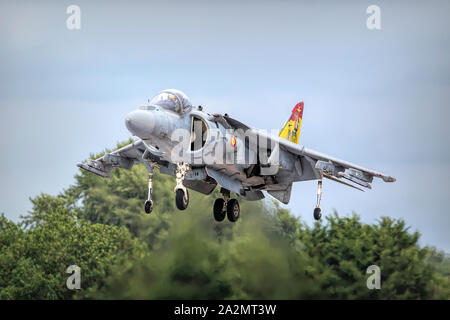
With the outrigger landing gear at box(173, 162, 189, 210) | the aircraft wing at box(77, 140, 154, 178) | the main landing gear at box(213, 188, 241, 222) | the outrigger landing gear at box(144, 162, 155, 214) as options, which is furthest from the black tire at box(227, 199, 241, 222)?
the outrigger landing gear at box(173, 162, 189, 210)

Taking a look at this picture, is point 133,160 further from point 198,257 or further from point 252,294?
point 252,294

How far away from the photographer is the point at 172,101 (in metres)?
26.5

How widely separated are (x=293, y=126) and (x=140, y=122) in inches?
320

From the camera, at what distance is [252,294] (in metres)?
29.3

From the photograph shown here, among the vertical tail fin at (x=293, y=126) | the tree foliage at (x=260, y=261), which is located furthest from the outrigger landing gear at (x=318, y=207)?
the vertical tail fin at (x=293, y=126)

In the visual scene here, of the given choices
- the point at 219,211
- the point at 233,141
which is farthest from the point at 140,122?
the point at 219,211

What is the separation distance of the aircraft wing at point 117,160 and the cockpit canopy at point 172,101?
3.62 m

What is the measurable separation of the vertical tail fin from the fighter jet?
2.38 m

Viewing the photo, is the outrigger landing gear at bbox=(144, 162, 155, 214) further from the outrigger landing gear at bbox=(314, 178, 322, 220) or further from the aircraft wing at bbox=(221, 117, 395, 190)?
the outrigger landing gear at bbox=(314, 178, 322, 220)

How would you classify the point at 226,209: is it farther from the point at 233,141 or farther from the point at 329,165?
the point at 329,165

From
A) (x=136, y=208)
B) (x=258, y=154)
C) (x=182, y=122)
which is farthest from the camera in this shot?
(x=136, y=208)

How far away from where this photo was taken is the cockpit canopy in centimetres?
2639

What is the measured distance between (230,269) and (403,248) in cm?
633
